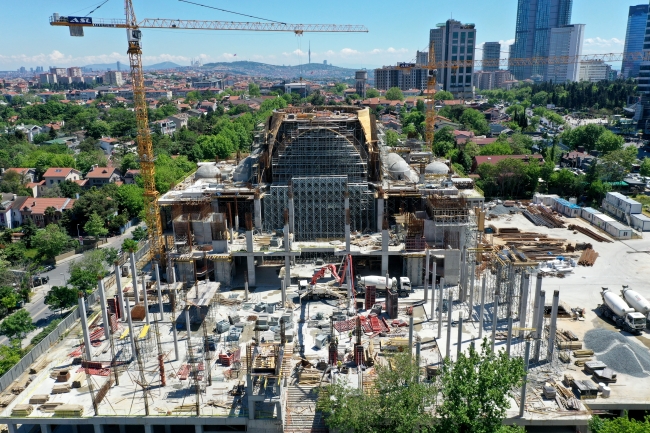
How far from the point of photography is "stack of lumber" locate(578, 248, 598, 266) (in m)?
53.7

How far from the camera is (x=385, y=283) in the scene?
151 ft

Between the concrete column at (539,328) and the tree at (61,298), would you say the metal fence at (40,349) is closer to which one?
the tree at (61,298)

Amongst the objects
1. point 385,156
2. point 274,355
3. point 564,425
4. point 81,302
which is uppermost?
point 385,156

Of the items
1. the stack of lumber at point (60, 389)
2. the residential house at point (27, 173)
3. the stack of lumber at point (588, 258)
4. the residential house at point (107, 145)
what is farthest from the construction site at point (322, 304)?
the residential house at point (107, 145)

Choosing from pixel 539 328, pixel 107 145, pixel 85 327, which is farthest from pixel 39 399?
pixel 107 145

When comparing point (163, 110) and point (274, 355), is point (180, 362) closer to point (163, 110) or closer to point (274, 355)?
point (274, 355)

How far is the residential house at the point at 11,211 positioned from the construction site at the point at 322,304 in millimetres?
25868

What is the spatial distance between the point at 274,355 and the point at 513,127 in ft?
388

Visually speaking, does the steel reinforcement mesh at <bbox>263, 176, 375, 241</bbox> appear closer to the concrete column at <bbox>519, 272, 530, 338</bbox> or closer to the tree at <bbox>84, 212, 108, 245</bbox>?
A: the concrete column at <bbox>519, 272, 530, 338</bbox>

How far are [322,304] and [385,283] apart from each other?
6012 mm

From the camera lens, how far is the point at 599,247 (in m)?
58.6

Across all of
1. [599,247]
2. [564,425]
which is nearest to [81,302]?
[564,425]

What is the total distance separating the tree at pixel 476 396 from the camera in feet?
86.1

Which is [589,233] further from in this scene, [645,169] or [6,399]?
[6,399]
